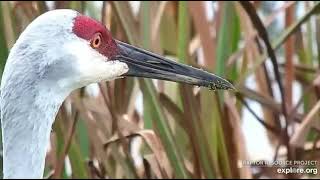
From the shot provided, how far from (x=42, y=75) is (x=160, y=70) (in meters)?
0.24

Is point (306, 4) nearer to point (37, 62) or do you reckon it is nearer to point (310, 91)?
point (310, 91)

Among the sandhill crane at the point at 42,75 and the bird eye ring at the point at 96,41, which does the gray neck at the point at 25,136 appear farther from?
the bird eye ring at the point at 96,41

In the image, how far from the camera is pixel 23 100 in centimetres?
119

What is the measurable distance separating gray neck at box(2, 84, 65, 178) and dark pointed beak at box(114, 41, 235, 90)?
0.77 ft

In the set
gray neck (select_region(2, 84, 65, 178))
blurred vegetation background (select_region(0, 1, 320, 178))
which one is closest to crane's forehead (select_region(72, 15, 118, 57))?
gray neck (select_region(2, 84, 65, 178))

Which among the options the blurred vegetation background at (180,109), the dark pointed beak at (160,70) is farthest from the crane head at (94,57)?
the blurred vegetation background at (180,109)

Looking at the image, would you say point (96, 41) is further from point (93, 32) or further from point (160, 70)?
point (160, 70)

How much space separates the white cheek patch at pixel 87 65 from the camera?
1278 mm

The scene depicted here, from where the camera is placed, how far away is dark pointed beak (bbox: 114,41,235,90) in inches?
55.5

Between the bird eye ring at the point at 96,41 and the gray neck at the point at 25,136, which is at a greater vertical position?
the bird eye ring at the point at 96,41

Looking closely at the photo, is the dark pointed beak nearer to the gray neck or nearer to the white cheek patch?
the white cheek patch

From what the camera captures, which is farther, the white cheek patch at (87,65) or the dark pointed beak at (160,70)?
the dark pointed beak at (160,70)

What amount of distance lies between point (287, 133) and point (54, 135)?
513mm

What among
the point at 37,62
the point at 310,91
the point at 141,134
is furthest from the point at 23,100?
the point at 310,91
